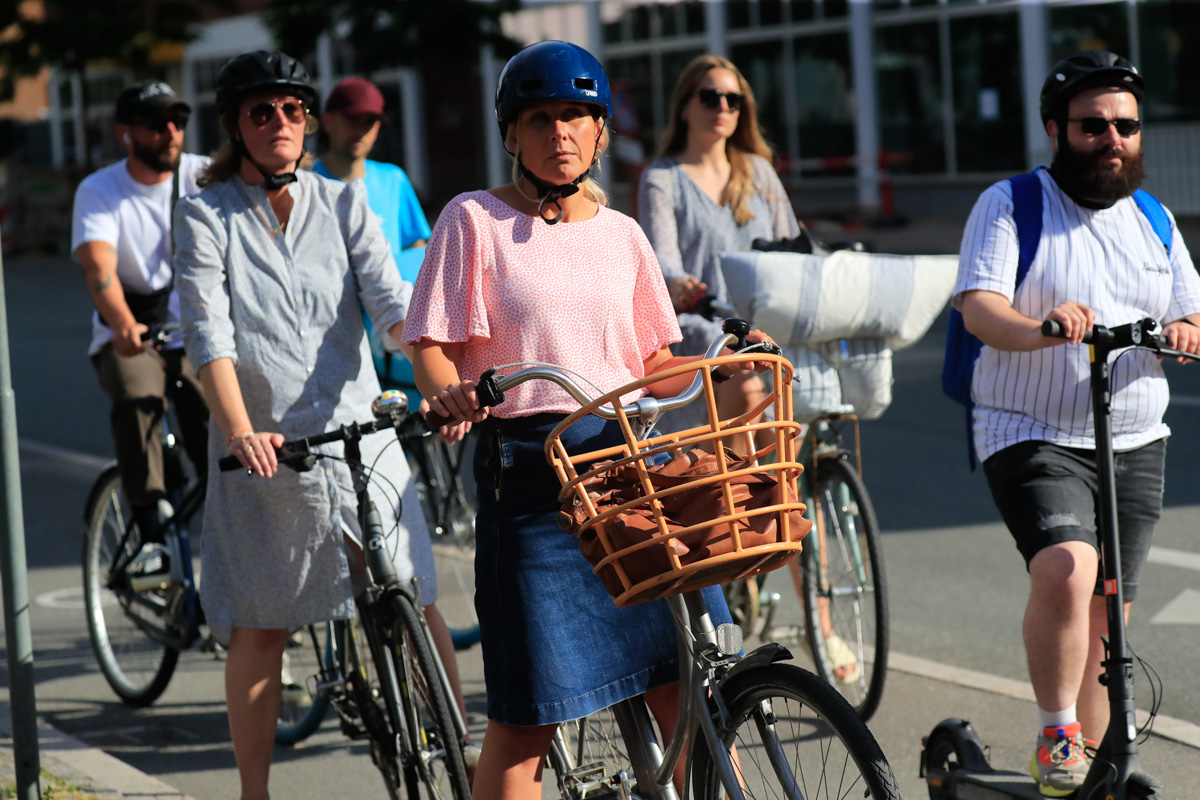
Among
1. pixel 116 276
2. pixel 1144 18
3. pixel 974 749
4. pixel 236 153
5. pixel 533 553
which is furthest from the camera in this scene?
pixel 1144 18

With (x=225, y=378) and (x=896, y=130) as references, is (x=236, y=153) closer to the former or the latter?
(x=225, y=378)

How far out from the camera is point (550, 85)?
297 centimetres

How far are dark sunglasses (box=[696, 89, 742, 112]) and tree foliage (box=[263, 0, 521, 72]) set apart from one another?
22172 millimetres

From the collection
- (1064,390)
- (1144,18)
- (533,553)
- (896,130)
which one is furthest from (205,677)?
(896,130)

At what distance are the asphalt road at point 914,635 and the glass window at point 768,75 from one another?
19.1m

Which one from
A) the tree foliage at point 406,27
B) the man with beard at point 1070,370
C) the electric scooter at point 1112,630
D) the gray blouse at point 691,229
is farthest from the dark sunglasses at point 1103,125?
the tree foliage at point 406,27

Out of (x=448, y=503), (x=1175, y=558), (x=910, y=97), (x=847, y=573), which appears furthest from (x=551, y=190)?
(x=910, y=97)

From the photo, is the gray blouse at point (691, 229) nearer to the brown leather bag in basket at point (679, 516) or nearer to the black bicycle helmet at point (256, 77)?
the black bicycle helmet at point (256, 77)

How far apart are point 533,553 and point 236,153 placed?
5.32 ft

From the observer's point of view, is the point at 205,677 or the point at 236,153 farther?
the point at 205,677

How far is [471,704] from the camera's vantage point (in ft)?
16.9

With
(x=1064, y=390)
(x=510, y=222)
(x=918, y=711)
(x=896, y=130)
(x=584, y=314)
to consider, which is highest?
(x=896, y=130)

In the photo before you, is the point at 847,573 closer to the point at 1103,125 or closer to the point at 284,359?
the point at 1103,125

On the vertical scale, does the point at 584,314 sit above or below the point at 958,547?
above
